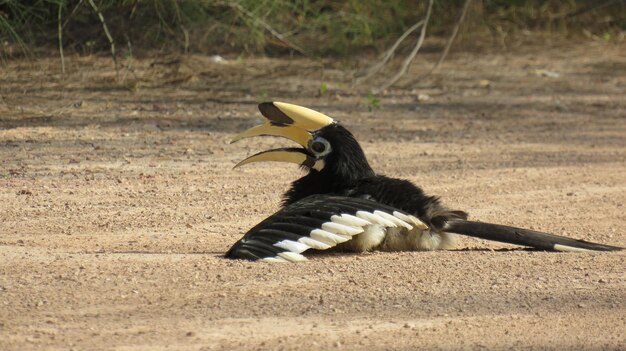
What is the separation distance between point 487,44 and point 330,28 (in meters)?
2.54

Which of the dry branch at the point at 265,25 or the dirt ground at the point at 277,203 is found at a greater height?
the dry branch at the point at 265,25

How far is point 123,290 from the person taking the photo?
407 cm

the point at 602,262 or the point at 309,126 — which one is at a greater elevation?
the point at 309,126

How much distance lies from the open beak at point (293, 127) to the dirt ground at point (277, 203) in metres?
0.51

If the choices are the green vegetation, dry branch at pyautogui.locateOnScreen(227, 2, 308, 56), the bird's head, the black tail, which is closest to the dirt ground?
the black tail

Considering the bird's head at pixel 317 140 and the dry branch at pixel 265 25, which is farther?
the dry branch at pixel 265 25

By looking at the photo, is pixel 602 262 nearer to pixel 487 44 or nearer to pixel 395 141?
pixel 395 141

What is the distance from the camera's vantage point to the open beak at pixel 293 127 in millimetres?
5051

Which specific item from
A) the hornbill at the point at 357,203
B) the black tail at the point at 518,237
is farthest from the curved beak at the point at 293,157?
the black tail at the point at 518,237

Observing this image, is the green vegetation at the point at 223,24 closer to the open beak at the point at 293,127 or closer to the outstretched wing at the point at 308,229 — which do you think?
the open beak at the point at 293,127

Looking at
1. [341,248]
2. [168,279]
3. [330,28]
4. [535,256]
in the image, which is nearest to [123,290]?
[168,279]

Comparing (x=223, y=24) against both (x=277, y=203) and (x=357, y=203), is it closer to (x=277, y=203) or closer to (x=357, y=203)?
(x=277, y=203)

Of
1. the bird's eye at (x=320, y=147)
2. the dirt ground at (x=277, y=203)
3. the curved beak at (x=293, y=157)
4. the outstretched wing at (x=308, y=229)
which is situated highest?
the bird's eye at (x=320, y=147)

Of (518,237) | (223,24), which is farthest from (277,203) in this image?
(223,24)
